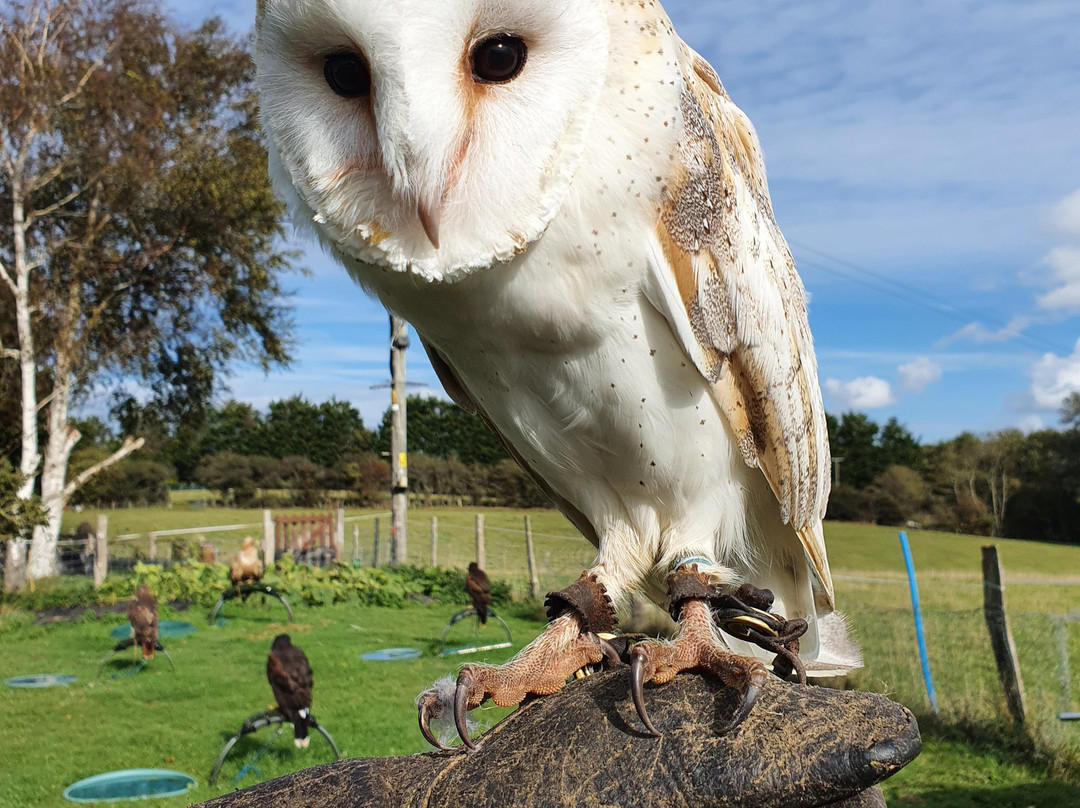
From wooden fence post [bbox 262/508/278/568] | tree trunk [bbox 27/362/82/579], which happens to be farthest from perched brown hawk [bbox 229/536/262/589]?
tree trunk [bbox 27/362/82/579]

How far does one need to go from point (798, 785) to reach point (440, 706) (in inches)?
25.8

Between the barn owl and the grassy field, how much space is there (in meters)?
4.13

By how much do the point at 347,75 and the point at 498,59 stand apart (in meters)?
0.25

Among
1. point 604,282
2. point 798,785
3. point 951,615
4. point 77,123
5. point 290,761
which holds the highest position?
point 77,123

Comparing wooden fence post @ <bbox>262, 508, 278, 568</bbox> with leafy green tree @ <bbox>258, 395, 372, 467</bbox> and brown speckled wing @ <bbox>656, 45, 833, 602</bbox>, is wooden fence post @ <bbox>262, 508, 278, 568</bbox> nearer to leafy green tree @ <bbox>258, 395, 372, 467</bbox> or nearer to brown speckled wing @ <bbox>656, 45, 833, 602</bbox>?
leafy green tree @ <bbox>258, 395, 372, 467</bbox>

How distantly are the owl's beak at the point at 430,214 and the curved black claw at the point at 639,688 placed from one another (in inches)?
31.7

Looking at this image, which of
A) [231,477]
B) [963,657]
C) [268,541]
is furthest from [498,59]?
[231,477]

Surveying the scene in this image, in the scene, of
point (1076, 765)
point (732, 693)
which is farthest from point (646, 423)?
point (1076, 765)

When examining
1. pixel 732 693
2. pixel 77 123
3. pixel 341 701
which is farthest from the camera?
pixel 77 123

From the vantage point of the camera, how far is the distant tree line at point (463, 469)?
82.5 ft

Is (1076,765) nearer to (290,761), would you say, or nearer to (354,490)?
(290,761)

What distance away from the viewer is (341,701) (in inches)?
356

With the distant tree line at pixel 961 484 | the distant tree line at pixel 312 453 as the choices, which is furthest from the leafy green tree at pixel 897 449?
the distant tree line at pixel 312 453

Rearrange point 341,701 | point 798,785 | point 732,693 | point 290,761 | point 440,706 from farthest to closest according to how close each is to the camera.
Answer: point 341,701 < point 290,761 < point 440,706 < point 732,693 < point 798,785
